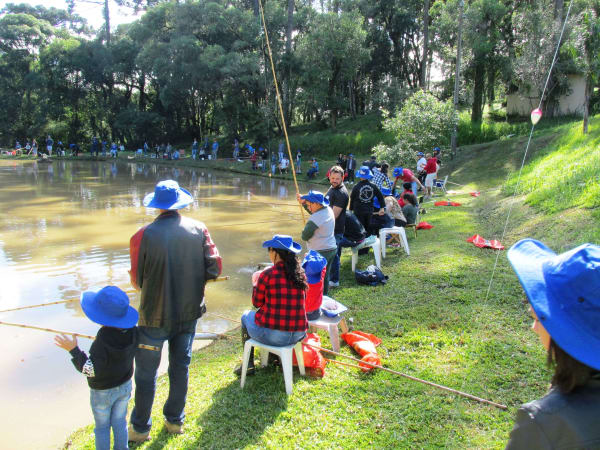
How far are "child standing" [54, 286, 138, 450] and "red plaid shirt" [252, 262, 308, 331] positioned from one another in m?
1.08

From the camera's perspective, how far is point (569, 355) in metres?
Answer: 1.32

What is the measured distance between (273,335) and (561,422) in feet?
8.57

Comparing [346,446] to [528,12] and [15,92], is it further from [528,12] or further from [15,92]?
[15,92]

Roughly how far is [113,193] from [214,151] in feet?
45.6

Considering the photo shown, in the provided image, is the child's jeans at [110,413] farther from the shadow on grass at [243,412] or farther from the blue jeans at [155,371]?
the shadow on grass at [243,412]

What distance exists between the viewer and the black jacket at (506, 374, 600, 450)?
1.24 metres

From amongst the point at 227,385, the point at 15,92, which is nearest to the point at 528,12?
the point at 227,385

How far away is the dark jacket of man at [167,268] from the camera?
3.12 metres

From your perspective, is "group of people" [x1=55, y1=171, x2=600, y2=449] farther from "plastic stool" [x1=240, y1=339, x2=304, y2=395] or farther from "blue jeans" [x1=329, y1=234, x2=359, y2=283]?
"blue jeans" [x1=329, y1=234, x2=359, y2=283]

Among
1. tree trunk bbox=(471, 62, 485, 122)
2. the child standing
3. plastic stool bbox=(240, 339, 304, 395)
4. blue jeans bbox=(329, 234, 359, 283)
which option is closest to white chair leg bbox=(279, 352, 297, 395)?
plastic stool bbox=(240, 339, 304, 395)

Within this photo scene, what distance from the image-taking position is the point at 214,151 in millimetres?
30344

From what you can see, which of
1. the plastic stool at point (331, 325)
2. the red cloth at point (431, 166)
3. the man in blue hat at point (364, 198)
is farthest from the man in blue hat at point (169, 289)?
the red cloth at point (431, 166)

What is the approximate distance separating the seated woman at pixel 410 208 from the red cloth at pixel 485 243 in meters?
1.24

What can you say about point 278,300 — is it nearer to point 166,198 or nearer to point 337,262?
point 166,198
